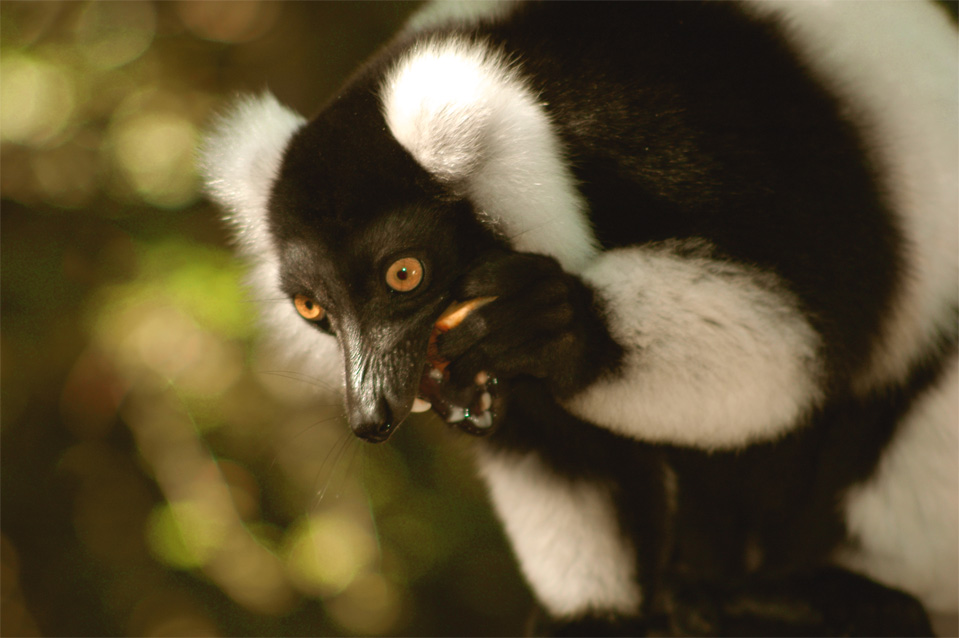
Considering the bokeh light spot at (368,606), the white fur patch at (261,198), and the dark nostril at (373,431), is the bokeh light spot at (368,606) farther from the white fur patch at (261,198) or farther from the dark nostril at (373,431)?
the dark nostril at (373,431)

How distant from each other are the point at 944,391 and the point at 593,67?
1004mm

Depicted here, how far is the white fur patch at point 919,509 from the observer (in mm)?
1797

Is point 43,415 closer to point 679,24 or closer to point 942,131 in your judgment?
point 679,24

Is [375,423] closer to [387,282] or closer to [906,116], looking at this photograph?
[387,282]

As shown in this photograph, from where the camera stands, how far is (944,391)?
70.3 inches

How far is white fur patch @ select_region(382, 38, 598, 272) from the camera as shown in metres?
1.58

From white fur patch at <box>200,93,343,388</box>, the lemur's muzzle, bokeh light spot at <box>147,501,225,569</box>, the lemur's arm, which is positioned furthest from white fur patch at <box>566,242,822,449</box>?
bokeh light spot at <box>147,501,225,569</box>

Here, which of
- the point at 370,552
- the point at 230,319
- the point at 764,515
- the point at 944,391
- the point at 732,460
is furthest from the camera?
the point at 370,552

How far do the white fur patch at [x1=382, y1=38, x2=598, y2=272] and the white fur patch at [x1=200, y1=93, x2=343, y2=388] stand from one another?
16.1 inches

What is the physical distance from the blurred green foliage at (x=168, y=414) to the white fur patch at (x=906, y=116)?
85.1 inches

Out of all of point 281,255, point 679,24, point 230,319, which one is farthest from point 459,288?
point 230,319

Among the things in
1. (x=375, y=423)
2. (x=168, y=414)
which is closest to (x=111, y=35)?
(x=168, y=414)

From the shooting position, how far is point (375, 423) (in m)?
1.50

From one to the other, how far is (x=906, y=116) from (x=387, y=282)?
1.11m
